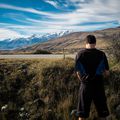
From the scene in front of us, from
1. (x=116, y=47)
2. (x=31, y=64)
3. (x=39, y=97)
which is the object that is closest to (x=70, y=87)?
(x=39, y=97)

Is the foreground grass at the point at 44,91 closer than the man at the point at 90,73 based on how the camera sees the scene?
No

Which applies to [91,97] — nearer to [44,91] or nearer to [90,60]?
[90,60]

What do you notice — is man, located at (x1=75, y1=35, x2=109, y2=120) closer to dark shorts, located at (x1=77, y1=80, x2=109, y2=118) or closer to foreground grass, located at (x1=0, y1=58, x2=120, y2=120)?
dark shorts, located at (x1=77, y1=80, x2=109, y2=118)

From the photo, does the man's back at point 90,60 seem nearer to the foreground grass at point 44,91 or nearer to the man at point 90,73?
the man at point 90,73

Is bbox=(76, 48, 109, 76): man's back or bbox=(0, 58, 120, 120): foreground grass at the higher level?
bbox=(76, 48, 109, 76): man's back

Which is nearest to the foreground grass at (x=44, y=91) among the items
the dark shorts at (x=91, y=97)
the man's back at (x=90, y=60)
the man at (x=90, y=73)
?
the dark shorts at (x=91, y=97)

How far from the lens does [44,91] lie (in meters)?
11.4

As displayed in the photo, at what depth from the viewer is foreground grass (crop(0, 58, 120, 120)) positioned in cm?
1005

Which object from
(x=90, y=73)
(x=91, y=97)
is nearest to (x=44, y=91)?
(x=91, y=97)

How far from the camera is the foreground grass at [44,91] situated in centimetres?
1005

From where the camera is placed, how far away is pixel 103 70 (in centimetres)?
684

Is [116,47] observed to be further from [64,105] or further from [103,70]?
[103,70]

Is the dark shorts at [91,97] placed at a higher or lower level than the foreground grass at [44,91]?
higher

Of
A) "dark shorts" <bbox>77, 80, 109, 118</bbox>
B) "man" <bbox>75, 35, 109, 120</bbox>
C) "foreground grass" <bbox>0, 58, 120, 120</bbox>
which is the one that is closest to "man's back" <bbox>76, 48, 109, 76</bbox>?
"man" <bbox>75, 35, 109, 120</bbox>
